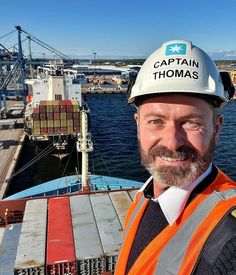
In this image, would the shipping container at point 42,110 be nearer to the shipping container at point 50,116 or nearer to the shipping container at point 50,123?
the shipping container at point 50,116

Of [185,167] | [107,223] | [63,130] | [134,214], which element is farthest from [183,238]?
[63,130]

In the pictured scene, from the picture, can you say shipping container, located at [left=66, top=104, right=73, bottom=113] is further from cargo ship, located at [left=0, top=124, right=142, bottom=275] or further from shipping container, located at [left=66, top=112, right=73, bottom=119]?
cargo ship, located at [left=0, top=124, right=142, bottom=275]

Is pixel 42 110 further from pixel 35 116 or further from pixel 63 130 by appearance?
pixel 63 130

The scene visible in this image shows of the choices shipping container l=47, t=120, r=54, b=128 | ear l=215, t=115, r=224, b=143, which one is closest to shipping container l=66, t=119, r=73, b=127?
shipping container l=47, t=120, r=54, b=128

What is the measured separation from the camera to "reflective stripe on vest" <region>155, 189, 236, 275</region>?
194cm

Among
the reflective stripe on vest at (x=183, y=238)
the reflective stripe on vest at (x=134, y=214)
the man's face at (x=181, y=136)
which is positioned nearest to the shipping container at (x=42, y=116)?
the reflective stripe on vest at (x=134, y=214)

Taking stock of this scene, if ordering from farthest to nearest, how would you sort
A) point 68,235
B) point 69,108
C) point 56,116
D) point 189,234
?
point 69,108, point 56,116, point 68,235, point 189,234

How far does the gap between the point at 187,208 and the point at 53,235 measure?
1131 cm

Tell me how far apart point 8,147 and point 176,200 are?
39.8 metres

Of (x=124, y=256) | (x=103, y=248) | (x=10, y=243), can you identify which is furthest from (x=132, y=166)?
(x=124, y=256)

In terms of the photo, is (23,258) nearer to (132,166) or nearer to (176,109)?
(176,109)

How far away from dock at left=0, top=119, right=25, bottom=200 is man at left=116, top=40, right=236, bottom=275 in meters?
25.7

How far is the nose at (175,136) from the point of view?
231cm

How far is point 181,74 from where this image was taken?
239 centimetres
